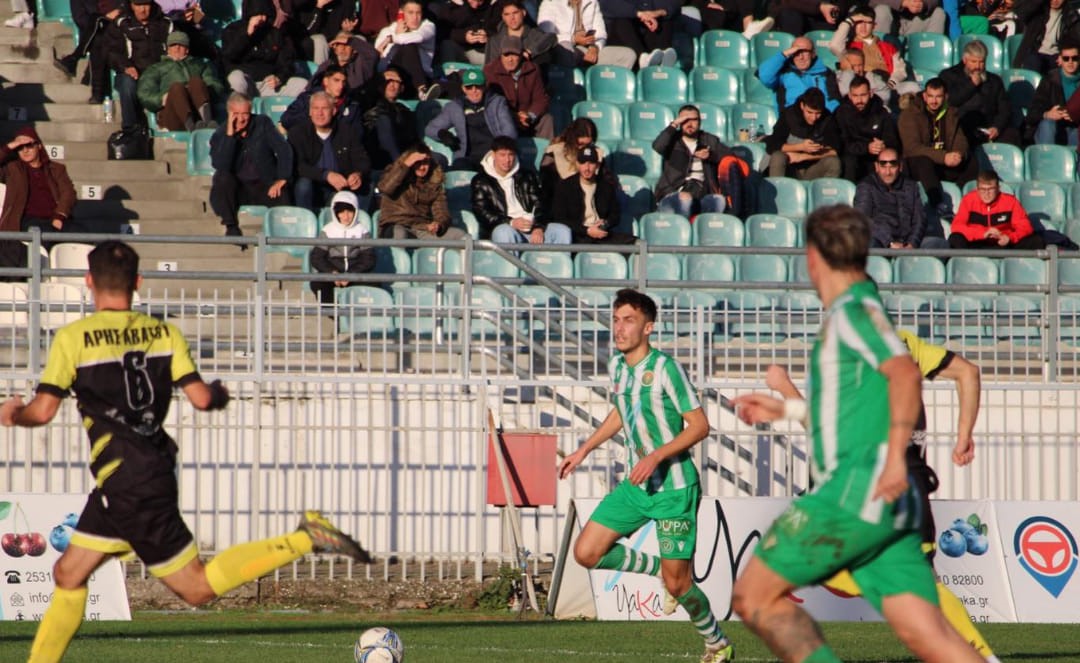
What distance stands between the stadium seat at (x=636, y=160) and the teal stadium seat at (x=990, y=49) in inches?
191

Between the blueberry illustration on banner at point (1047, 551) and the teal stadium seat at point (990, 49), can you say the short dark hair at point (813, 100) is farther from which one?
the blueberry illustration on banner at point (1047, 551)

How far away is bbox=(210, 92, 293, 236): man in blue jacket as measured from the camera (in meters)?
16.6

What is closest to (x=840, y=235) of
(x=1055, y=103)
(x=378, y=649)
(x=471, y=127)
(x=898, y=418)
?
(x=898, y=418)

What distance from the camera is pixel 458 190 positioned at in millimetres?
17406

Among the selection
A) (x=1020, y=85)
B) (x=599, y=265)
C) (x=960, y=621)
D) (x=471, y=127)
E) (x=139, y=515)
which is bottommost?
(x=960, y=621)

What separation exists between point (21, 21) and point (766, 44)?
860 centimetres

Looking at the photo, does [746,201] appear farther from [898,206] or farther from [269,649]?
[269,649]

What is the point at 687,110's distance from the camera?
17594 mm

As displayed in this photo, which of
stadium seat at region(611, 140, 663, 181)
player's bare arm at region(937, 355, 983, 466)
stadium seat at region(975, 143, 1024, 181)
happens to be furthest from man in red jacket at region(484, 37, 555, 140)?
player's bare arm at region(937, 355, 983, 466)

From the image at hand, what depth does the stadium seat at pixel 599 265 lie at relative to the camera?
15.9 metres

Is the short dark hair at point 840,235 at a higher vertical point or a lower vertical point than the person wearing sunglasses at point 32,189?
lower

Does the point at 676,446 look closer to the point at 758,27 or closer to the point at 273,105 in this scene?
the point at 273,105

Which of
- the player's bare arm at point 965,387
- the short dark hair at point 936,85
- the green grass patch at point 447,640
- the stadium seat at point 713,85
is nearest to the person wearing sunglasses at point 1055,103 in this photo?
the short dark hair at point 936,85

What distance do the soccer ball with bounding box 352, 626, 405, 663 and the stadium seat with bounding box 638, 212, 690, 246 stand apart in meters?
8.97
